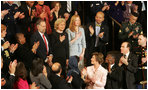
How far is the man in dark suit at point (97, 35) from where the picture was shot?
9.07 metres

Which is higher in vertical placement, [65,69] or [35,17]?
[35,17]

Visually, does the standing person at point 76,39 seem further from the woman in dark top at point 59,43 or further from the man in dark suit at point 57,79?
the man in dark suit at point 57,79

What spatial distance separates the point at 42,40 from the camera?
848cm

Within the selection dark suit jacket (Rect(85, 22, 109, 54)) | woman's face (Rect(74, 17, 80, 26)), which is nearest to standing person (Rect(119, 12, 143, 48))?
dark suit jacket (Rect(85, 22, 109, 54))

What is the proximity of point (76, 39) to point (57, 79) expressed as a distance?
1439 mm

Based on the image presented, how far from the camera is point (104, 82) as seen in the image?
8.34 meters

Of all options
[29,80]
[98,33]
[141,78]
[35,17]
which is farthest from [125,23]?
[29,80]

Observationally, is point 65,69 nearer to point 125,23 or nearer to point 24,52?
point 24,52

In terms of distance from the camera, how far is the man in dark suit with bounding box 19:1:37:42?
859 centimetres

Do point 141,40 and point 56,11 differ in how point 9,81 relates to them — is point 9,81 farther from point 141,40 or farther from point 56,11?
point 141,40

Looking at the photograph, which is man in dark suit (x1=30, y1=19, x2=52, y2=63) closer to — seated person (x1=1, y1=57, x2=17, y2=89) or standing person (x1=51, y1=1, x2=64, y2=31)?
standing person (x1=51, y1=1, x2=64, y2=31)

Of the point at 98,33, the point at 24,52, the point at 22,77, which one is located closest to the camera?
the point at 22,77

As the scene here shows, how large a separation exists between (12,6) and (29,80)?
1.63m

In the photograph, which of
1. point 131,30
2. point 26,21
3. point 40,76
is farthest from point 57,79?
point 131,30
